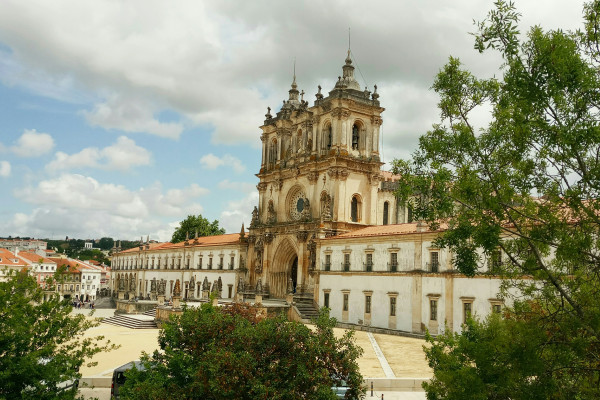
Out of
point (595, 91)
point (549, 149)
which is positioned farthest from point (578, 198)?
point (595, 91)

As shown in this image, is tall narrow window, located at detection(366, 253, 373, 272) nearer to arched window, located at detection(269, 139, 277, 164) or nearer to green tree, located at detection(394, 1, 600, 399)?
arched window, located at detection(269, 139, 277, 164)

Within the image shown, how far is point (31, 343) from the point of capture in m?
13.9

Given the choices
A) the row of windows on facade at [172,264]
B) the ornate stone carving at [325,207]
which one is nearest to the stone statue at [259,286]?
the ornate stone carving at [325,207]

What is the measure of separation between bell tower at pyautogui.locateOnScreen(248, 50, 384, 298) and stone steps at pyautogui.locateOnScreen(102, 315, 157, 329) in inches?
404

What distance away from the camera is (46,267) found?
10100 cm

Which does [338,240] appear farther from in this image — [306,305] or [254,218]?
[254,218]

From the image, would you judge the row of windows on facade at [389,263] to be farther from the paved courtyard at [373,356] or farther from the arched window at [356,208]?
the arched window at [356,208]

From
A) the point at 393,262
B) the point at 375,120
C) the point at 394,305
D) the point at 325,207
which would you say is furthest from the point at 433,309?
the point at 375,120

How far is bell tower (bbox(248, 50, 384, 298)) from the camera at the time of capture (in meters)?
47.3

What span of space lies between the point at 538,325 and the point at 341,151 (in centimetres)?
3742

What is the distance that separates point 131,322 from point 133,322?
355 millimetres

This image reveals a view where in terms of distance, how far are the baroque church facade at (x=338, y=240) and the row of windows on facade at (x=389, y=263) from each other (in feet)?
0.26

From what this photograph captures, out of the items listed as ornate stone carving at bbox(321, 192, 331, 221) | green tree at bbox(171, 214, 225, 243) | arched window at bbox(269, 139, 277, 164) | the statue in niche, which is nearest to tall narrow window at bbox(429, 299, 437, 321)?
ornate stone carving at bbox(321, 192, 331, 221)

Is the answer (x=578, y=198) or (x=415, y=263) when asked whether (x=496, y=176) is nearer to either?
(x=578, y=198)
